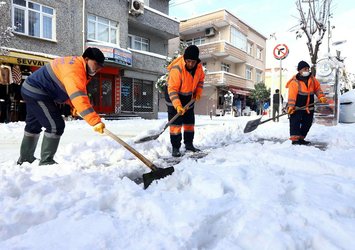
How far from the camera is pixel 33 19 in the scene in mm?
12219

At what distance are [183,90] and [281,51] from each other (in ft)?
23.7

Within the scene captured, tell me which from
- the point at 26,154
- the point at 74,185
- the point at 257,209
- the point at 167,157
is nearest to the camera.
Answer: the point at 257,209

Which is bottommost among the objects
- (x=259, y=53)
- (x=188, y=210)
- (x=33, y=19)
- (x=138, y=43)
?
(x=188, y=210)

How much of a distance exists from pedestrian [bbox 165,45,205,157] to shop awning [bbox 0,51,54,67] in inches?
338

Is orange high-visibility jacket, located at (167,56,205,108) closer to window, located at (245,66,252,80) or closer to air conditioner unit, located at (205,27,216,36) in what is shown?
air conditioner unit, located at (205,27,216,36)

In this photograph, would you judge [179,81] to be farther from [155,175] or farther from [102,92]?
[102,92]

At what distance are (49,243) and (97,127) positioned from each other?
156 cm

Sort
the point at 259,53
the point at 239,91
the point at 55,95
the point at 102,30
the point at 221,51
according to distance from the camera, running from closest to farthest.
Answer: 1. the point at 55,95
2. the point at 102,30
3. the point at 221,51
4. the point at 239,91
5. the point at 259,53

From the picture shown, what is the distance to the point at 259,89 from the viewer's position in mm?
30391

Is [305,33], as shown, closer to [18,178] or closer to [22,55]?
[22,55]

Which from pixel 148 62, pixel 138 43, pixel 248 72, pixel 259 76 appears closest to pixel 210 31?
pixel 248 72

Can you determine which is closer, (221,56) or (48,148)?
(48,148)

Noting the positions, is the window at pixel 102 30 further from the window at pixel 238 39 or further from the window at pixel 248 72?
the window at pixel 248 72

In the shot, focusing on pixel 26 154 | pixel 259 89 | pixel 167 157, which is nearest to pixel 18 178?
pixel 26 154
